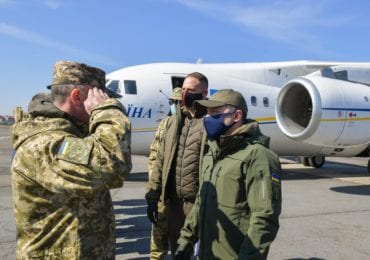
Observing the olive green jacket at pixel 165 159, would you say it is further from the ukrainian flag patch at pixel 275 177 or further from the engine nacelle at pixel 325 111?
the engine nacelle at pixel 325 111

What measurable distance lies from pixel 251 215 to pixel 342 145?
7934mm

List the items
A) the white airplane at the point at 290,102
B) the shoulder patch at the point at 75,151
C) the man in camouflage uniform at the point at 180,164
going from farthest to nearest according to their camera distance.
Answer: the white airplane at the point at 290,102 → the man in camouflage uniform at the point at 180,164 → the shoulder patch at the point at 75,151

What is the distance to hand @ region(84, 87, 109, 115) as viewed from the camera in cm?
186

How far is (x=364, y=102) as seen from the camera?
966 cm

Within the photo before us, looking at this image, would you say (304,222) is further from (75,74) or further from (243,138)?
(75,74)

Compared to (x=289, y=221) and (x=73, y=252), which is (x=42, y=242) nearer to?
(x=73, y=252)

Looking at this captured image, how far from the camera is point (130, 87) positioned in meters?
9.95

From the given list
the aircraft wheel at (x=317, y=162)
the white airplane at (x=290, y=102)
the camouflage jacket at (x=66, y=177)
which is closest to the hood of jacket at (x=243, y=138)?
the camouflage jacket at (x=66, y=177)

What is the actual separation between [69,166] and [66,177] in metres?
0.05

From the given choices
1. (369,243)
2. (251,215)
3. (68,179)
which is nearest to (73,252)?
(68,179)

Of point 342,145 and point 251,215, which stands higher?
point 251,215

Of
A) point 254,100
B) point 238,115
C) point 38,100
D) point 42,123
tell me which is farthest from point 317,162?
point 42,123

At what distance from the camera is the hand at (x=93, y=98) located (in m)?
1.86

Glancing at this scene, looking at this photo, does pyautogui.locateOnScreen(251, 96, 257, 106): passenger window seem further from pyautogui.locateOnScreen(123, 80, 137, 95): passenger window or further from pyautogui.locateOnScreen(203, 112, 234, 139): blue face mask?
pyautogui.locateOnScreen(203, 112, 234, 139): blue face mask
